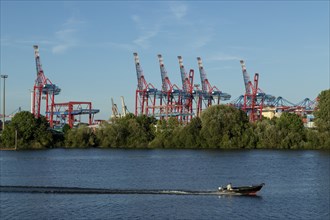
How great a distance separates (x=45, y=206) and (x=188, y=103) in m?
127

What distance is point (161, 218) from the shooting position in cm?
3100

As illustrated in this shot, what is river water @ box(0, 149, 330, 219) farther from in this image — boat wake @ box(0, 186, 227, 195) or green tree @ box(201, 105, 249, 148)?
green tree @ box(201, 105, 249, 148)

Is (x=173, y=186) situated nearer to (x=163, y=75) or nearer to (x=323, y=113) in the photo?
(x=323, y=113)

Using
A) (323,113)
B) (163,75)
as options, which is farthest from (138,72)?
(323,113)

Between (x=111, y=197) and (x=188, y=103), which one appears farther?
(x=188, y=103)

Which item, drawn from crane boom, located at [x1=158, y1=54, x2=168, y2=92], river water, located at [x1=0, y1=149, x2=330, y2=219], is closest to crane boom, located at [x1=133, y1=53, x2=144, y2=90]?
crane boom, located at [x1=158, y1=54, x2=168, y2=92]

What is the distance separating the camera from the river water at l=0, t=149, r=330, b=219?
107 feet

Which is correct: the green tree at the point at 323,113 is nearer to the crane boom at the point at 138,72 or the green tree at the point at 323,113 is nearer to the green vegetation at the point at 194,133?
the green vegetation at the point at 194,133

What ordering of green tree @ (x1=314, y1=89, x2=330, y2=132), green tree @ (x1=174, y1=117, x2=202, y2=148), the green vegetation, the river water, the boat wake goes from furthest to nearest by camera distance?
1. green tree @ (x1=174, y1=117, x2=202, y2=148)
2. the green vegetation
3. green tree @ (x1=314, y1=89, x2=330, y2=132)
4. the boat wake
5. the river water

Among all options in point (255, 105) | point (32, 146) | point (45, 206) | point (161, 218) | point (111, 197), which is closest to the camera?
point (161, 218)

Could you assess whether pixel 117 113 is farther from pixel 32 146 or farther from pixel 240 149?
pixel 240 149

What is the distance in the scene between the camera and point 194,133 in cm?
9794

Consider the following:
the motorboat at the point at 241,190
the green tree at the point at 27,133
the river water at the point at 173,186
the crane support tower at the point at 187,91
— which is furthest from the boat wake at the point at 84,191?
the crane support tower at the point at 187,91

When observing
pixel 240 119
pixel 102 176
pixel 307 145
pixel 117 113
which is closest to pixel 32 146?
pixel 240 119
